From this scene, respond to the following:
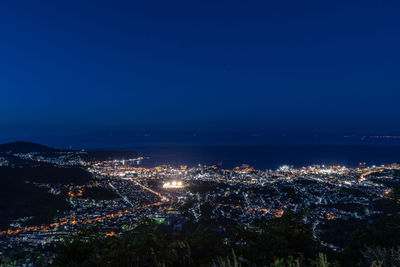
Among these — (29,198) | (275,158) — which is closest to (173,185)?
(29,198)

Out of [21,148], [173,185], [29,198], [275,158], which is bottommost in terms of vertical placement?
[173,185]

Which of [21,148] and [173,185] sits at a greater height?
[21,148]

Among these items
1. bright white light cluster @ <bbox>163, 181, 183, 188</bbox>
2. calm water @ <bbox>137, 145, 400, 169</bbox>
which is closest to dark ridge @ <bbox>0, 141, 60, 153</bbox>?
calm water @ <bbox>137, 145, 400, 169</bbox>

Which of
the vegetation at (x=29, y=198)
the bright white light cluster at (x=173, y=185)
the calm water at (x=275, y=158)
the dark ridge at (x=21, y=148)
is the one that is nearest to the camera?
the vegetation at (x=29, y=198)

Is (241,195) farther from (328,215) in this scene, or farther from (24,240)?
(24,240)

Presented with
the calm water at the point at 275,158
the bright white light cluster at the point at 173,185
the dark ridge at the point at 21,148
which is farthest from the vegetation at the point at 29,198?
the calm water at the point at 275,158

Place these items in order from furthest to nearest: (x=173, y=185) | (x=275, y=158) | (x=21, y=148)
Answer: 1. (x=275, y=158)
2. (x=21, y=148)
3. (x=173, y=185)

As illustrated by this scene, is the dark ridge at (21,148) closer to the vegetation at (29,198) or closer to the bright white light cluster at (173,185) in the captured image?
the vegetation at (29,198)

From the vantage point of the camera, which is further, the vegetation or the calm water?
the calm water

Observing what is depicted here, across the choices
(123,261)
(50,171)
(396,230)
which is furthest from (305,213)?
(50,171)

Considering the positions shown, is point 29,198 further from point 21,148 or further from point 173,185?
point 21,148

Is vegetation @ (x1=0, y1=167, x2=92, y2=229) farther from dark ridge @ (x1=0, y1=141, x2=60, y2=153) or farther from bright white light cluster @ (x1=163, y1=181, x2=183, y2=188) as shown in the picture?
dark ridge @ (x1=0, y1=141, x2=60, y2=153)

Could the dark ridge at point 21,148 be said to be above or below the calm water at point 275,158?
above
